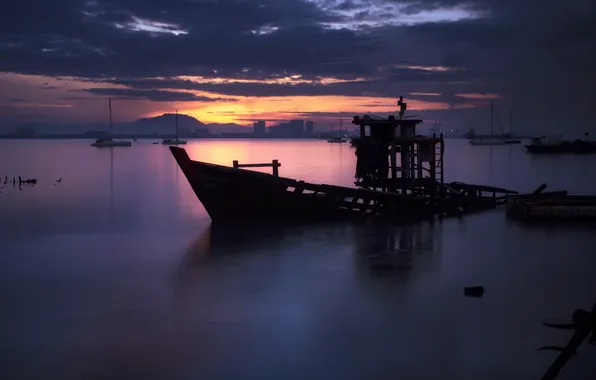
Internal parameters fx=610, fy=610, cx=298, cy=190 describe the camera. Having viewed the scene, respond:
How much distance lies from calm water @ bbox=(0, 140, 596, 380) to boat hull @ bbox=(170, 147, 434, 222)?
1.26 metres

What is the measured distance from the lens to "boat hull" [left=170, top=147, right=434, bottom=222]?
2723 centimetres

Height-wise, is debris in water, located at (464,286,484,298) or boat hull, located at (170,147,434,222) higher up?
boat hull, located at (170,147,434,222)

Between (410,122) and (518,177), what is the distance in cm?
4382

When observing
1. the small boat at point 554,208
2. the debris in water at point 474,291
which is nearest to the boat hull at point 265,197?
the small boat at point 554,208

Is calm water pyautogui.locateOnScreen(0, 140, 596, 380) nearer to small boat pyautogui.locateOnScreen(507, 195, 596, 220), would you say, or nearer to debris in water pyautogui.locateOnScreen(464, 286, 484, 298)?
debris in water pyautogui.locateOnScreen(464, 286, 484, 298)

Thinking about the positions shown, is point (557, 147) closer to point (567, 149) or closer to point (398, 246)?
point (567, 149)

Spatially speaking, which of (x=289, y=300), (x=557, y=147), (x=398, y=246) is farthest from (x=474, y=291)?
(x=557, y=147)

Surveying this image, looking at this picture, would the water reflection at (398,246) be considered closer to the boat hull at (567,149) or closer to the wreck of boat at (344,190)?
the wreck of boat at (344,190)

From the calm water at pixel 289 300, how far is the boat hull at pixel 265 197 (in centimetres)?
126

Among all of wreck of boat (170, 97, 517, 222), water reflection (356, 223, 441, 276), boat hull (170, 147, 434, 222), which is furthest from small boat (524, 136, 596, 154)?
water reflection (356, 223, 441, 276)

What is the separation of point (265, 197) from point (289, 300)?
12.2 m

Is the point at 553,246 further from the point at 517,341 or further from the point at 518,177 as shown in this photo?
the point at 518,177

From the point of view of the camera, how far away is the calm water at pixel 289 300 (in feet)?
38.0

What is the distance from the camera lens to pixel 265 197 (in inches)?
1093
